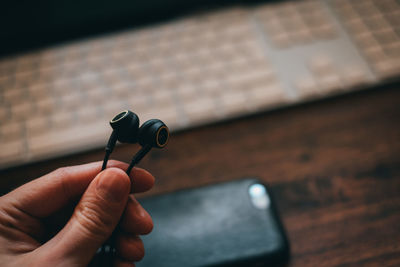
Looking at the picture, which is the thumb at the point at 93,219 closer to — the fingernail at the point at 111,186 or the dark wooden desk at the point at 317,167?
the fingernail at the point at 111,186

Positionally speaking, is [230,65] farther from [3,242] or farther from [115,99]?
[3,242]

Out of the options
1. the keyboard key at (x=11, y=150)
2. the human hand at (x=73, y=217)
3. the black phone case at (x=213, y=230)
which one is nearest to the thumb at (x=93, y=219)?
the human hand at (x=73, y=217)

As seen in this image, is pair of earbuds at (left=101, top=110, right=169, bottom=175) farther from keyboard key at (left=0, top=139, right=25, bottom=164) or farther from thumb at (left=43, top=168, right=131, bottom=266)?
keyboard key at (left=0, top=139, right=25, bottom=164)

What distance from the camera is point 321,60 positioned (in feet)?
1.71

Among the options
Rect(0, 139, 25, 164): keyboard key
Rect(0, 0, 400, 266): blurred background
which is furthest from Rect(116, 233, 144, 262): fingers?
Rect(0, 139, 25, 164): keyboard key

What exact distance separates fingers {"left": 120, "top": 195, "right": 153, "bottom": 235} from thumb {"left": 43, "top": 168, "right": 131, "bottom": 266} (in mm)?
43

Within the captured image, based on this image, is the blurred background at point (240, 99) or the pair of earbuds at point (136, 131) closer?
the pair of earbuds at point (136, 131)

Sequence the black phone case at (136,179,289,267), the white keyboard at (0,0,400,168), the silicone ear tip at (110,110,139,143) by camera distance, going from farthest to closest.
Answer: the white keyboard at (0,0,400,168) → the black phone case at (136,179,289,267) → the silicone ear tip at (110,110,139,143)

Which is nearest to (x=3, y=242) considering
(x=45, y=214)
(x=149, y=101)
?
(x=45, y=214)

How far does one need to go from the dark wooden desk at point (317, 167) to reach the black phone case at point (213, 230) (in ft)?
0.10

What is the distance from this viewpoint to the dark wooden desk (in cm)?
40

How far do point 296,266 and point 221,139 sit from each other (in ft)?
0.72

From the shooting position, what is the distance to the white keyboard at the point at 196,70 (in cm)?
49

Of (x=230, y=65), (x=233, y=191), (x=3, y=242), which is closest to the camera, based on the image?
(x=3, y=242)
